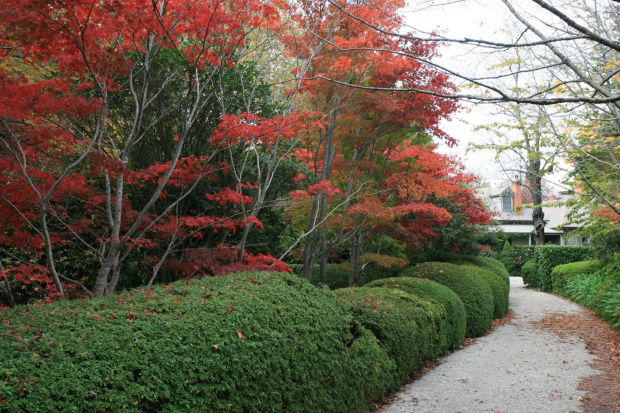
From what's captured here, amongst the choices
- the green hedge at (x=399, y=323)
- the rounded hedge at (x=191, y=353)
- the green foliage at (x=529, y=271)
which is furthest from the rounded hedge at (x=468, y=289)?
the green foliage at (x=529, y=271)

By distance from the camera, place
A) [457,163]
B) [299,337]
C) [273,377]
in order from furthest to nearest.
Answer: [457,163] < [299,337] < [273,377]

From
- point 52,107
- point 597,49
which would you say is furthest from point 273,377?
point 597,49

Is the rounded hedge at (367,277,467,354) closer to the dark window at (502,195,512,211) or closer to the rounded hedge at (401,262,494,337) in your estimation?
the rounded hedge at (401,262,494,337)

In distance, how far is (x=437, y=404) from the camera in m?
5.00

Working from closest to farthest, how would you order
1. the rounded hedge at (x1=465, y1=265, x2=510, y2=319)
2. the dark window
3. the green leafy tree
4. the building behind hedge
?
the rounded hedge at (x1=465, y1=265, x2=510, y2=319) → the green leafy tree → the building behind hedge → the dark window

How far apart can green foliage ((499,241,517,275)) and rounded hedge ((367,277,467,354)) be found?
2213 cm

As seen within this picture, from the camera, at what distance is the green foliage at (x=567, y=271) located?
15.4 m

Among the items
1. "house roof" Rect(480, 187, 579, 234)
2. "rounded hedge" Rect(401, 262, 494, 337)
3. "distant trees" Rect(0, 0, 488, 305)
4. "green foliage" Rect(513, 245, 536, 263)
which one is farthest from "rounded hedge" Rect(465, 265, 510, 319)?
"house roof" Rect(480, 187, 579, 234)

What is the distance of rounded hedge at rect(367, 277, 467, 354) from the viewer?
7.34 metres

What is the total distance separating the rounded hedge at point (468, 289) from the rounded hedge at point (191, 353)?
15.9 ft

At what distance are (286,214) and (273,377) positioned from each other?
5.47 metres

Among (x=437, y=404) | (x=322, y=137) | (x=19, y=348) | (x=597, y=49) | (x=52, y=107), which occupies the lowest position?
(x=437, y=404)

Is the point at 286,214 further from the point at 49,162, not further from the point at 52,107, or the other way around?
the point at 52,107

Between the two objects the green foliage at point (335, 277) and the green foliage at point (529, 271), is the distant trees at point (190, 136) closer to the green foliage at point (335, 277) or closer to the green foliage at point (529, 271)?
the green foliage at point (335, 277)
